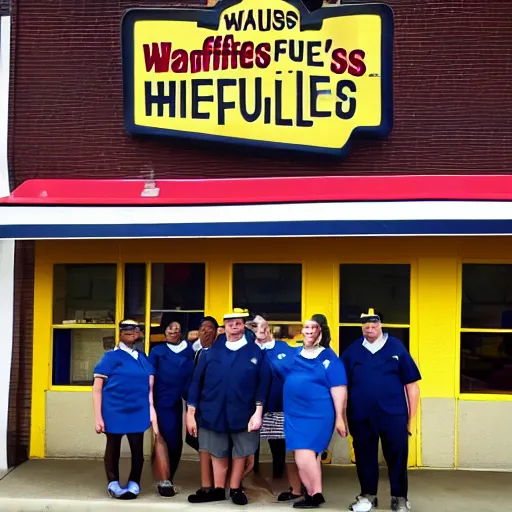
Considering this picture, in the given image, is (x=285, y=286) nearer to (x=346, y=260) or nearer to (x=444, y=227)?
(x=346, y=260)

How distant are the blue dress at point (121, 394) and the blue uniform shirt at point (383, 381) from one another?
6.16ft

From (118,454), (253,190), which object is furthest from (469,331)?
(118,454)

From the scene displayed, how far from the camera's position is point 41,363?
8969 millimetres

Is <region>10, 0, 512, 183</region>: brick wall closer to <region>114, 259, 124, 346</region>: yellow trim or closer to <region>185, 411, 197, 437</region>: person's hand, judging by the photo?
<region>114, 259, 124, 346</region>: yellow trim

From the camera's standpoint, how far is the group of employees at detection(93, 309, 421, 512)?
6.87 m

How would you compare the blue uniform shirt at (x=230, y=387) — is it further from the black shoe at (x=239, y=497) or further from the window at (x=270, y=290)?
the window at (x=270, y=290)

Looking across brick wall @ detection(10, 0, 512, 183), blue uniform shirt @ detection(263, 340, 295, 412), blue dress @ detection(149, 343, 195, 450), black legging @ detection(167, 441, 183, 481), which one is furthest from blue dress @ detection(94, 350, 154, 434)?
brick wall @ detection(10, 0, 512, 183)

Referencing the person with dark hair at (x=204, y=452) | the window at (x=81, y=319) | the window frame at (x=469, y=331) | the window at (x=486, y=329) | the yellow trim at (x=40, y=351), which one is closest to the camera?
the person with dark hair at (x=204, y=452)

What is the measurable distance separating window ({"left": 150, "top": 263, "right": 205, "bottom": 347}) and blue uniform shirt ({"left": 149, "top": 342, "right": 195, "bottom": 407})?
1.40 meters

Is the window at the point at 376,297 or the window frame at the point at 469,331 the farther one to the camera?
the window at the point at 376,297

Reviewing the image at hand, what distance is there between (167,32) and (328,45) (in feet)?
5.60

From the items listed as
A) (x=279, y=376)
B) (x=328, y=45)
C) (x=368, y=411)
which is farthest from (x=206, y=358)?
(x=328, y=45)

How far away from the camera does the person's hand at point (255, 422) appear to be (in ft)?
22.9

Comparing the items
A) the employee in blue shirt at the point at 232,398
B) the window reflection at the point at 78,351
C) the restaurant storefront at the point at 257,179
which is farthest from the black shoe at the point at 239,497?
the window reflection at the point at 78,351
